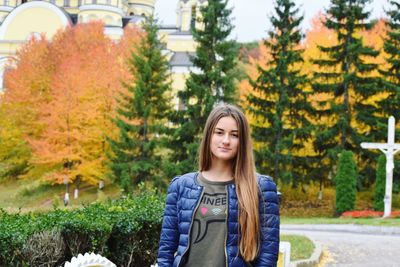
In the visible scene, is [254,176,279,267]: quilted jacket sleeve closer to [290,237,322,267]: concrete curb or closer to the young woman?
the young woman

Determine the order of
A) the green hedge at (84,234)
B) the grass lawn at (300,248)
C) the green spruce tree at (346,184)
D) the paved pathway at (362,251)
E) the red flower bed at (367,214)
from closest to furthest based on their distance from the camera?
the green hedge at (84,234), the grass lawn at (300,248), the paved pathway at (362,251), the red flower bed at (367,214), the green spruce tree at (346,184)

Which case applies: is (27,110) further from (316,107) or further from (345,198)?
(345,198)

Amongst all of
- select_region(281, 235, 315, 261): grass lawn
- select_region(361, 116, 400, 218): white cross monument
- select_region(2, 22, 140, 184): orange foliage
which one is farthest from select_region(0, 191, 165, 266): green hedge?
select_region(2, 22, 140, 184): orange foliage

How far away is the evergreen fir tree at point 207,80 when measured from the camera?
921 inches

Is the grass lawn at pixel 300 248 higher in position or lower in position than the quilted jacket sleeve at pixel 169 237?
lower

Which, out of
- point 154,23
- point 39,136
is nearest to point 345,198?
point 154,23

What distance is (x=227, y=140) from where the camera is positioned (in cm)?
292

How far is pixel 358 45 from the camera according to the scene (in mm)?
23359

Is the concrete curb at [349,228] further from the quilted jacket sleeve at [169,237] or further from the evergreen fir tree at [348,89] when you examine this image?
the quilted jacket sleeve at [169,237]

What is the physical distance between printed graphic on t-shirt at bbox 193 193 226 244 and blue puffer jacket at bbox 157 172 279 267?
33mm

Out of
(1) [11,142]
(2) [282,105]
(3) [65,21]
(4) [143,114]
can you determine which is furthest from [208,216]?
(3) [65,21]

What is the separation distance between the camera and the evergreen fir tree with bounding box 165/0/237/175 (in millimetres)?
23391

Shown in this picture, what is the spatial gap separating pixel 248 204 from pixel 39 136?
1036 inches

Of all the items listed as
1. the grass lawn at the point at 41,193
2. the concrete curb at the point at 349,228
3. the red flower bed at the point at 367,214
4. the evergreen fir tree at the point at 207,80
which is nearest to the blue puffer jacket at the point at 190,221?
the concrete curb at the point at 349,228
